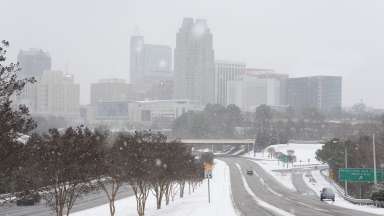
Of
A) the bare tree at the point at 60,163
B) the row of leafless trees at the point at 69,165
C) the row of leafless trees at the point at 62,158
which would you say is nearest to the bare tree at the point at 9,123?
the row of leafless trees at the point at 62,158

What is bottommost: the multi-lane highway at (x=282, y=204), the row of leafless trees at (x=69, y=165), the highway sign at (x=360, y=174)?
the multi-lane highway at (x=282, y=204)

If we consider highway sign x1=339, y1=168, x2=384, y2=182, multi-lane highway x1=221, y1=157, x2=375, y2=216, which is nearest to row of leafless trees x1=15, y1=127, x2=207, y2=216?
multi-lane highway x1=221, y1=157, x2=375, y2=216

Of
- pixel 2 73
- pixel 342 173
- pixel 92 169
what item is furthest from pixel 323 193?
pixel 2 73

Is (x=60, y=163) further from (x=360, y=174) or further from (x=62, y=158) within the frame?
(x=360, y=174)

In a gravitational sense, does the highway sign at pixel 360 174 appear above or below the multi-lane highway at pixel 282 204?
above

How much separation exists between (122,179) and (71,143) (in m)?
11.5

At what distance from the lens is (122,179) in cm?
4638

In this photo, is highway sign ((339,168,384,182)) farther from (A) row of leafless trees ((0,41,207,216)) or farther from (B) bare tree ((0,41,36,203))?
(B) bare tree ((0,41,36,203))

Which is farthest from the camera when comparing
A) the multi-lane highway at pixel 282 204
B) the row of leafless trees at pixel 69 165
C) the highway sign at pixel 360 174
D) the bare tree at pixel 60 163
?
the highway sign at pixel 360 174

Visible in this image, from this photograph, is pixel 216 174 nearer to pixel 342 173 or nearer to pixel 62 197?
pixel 342 173

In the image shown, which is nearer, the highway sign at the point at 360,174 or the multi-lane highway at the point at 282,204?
the multi-lane highway at the point at 282,204

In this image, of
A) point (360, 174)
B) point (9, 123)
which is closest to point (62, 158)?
point (9, 123)

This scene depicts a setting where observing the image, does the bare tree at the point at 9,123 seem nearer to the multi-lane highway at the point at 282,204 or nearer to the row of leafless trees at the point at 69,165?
the row of leafless trees at the point at 69,165

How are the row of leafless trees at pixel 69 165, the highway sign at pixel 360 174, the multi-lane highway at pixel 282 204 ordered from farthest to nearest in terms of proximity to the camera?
the highway sign at pixel 360 174, the multi-lane highway at pixel 282 204, the row of leafless trees at pixel 69 165
